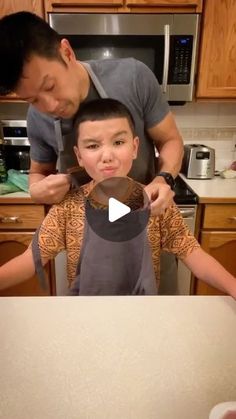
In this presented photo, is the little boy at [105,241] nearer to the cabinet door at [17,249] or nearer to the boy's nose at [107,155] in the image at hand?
the boy's nose at [107,155]

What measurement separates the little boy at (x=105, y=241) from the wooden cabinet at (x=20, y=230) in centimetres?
81

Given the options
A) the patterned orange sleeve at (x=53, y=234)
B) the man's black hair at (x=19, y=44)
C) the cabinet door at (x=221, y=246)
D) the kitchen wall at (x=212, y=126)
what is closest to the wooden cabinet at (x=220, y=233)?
the cabinet door at (x=221, y=246)

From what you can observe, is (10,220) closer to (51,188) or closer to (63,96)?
(51,188)

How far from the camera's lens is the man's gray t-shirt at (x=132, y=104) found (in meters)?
0.89

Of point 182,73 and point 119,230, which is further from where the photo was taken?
point 182,73

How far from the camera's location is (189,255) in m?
0.87

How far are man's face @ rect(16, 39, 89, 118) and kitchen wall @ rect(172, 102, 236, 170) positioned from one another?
144cm

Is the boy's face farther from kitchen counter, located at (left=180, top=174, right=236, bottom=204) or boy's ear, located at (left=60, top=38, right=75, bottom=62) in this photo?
kitchen counter, located at (left=180, top=174, right=236, bottom=204)

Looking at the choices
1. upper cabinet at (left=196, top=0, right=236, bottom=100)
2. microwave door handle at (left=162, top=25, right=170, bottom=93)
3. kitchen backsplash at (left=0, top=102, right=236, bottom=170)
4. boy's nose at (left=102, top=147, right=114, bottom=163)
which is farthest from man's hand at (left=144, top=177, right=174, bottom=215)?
kitchen backsplash at (left=0, top=102, right=236, bottom=170)

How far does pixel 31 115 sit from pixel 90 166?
0.28m

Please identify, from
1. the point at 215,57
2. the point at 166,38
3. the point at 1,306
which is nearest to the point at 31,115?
the point at 1,306

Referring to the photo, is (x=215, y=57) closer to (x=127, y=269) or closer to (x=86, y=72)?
(x=86, y=72)

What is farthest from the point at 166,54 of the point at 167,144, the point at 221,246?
the point at 221,246

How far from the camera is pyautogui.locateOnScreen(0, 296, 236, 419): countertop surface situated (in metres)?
0.45
